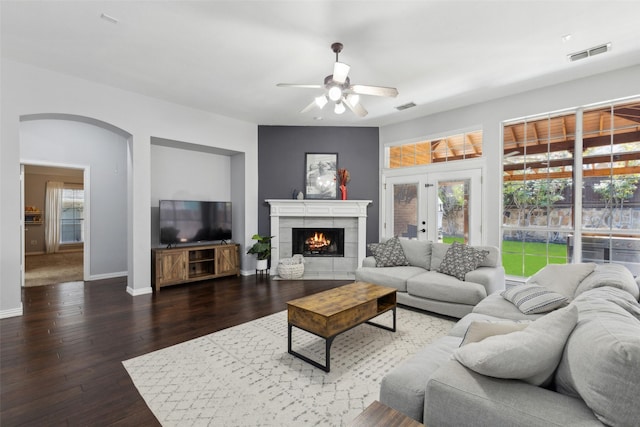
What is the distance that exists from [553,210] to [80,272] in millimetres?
8626

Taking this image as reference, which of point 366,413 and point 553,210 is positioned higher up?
point 553,210

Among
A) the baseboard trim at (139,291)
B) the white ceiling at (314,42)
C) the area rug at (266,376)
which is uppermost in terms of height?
the white ceiling at (314,42)

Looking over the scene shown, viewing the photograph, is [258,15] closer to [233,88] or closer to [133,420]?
[233,88]

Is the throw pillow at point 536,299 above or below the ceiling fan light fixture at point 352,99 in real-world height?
below

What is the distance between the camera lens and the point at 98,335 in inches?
121

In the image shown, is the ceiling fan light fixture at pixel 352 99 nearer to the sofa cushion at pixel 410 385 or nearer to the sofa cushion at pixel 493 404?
the sofa cushion at pixel 410 385

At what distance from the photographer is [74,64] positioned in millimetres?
3643

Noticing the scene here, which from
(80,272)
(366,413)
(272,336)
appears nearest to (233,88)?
(272,336)

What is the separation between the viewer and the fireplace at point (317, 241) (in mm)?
6148

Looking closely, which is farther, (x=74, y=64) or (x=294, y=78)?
(x=294, y=78)

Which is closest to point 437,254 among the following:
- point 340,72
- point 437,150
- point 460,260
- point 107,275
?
point 460,260

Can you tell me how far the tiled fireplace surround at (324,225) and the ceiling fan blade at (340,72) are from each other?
3.16 meters

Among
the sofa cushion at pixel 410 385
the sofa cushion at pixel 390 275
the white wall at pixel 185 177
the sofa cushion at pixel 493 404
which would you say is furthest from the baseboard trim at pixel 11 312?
the sofa cushion at pixel 493 404

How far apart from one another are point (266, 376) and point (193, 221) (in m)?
3.80
